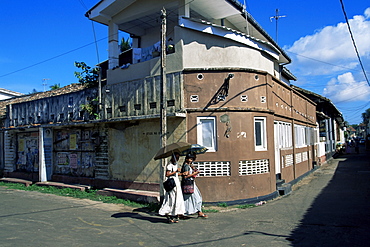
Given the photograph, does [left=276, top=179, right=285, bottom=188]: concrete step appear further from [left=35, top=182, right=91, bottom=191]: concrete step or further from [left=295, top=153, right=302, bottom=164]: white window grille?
[left=35, top=182, right=91, bottom=191]: concrete step

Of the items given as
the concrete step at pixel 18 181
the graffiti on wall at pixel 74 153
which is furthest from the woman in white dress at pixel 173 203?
the concrete step at pixel 18 181

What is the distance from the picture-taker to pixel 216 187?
9.99 meters

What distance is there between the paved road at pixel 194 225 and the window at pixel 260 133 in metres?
1.98

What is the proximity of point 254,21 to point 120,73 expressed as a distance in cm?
619

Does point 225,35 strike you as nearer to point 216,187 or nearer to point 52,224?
point 216,187

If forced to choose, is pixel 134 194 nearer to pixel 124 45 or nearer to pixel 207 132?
pixel 207 132

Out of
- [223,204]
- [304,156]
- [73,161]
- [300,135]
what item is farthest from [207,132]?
[304,156]

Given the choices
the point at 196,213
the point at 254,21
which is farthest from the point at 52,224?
the point at 254,21

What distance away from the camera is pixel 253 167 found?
1042 cm

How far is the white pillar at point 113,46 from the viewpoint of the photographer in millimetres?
13336

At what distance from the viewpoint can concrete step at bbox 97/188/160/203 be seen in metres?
10.1

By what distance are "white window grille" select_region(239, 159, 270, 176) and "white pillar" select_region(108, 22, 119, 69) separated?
23.3 ft

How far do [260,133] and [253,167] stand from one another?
4.29 feet

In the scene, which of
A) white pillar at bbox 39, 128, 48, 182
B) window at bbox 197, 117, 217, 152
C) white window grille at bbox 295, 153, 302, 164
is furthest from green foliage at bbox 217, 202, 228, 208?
white pillar at bbox 39, 128, 48, 182
